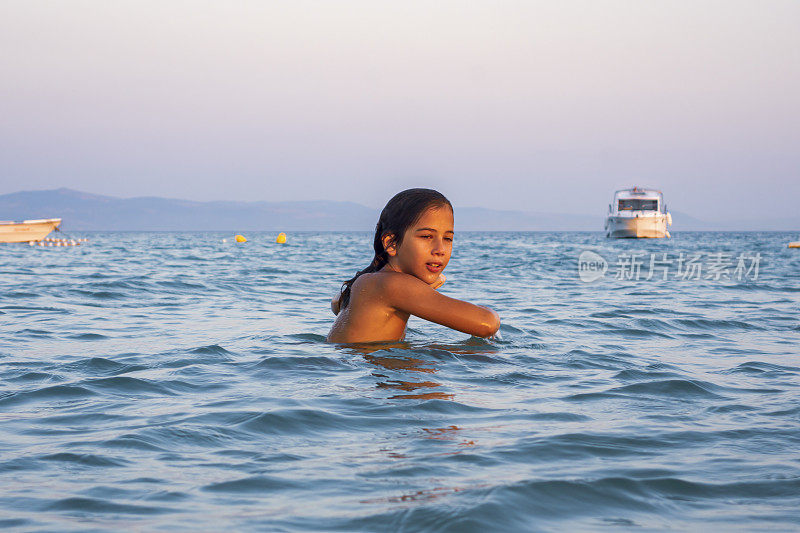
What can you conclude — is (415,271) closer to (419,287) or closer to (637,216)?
(419,287)

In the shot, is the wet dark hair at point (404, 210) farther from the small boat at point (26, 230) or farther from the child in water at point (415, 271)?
the small boat at point (26, 230)

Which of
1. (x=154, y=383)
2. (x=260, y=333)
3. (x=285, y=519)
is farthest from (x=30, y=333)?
(x=285, y=519)

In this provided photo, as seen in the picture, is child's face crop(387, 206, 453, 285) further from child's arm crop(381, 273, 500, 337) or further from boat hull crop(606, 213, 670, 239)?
boat hull crop(606, 213, 670, 239)

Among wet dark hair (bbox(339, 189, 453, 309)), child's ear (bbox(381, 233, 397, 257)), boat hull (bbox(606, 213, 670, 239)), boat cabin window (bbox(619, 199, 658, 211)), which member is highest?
boat cabin window (bbox(619, 199, 658, 211))

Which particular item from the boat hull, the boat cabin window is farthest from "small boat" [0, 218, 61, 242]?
the boat cabin window

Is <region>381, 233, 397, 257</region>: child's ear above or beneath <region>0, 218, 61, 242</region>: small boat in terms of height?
above

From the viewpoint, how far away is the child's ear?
454cm

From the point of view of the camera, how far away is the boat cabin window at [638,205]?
5794 cm

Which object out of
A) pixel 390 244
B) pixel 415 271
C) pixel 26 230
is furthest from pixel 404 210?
pixel 26 230

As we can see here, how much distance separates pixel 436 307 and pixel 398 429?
4.75 feet

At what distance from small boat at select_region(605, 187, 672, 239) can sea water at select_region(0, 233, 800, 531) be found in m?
52.0

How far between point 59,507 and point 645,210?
195 feet

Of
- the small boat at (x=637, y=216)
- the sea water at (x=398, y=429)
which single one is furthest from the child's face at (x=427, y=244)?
the small boat at (x=637, y=216)

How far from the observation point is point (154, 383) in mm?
3996
